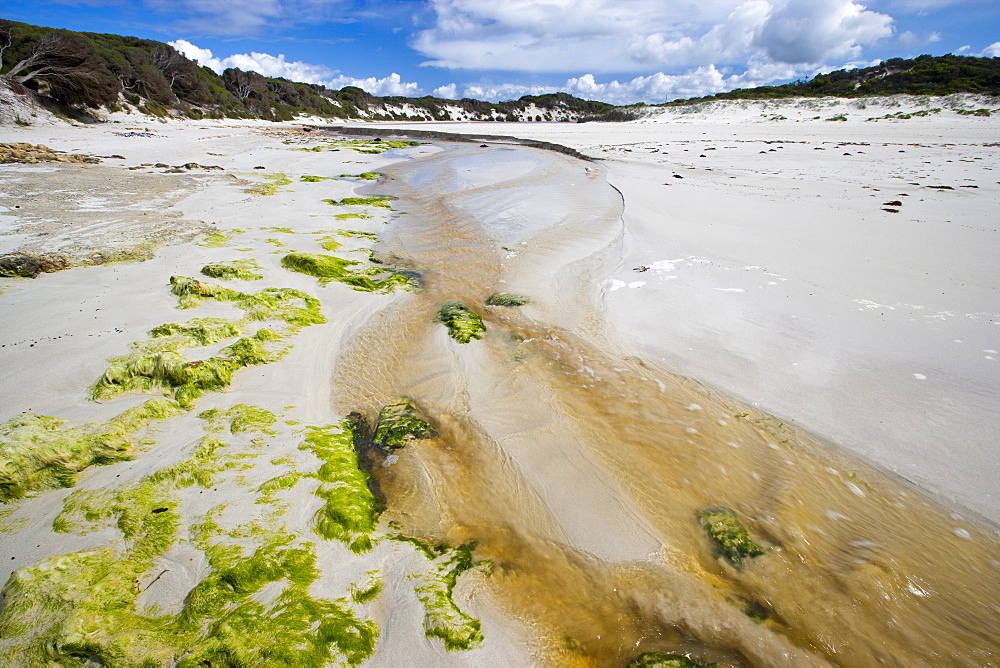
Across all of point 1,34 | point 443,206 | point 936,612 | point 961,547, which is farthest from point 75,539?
point 1,34

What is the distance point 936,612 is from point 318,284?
6.25 m

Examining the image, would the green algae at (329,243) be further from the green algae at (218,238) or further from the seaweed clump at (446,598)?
the seaweed clump at (446,598)

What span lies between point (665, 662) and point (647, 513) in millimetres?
904

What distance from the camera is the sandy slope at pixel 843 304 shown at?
324cm

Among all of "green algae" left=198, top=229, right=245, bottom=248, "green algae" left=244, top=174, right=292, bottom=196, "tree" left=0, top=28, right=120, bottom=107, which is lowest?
"green algae" left=198, top=229, right=245, bottom=248

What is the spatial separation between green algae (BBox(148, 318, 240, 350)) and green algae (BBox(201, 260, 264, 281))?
126 centimetres

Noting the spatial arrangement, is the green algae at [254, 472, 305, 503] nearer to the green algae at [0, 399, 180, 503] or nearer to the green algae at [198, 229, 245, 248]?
the green algae at [0, 399, 180, 503]

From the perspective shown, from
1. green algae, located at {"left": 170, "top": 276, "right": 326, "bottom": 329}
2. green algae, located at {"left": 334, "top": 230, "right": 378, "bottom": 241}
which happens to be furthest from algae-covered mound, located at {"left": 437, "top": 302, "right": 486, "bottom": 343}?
green algae, located at {"left": 334, "top": 230, "right": 378, "bottom": 241}

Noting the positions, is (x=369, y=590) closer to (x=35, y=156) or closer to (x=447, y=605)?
A: (x=447, y=605)

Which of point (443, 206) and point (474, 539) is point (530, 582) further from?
Answer: point (443, 206)

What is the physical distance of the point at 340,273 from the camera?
6.07m

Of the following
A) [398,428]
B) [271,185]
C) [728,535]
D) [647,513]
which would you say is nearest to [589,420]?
[647,513]

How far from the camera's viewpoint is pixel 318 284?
570cm

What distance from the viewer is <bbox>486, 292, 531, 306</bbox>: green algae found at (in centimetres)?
547
